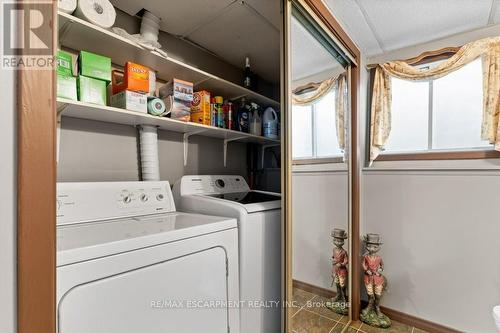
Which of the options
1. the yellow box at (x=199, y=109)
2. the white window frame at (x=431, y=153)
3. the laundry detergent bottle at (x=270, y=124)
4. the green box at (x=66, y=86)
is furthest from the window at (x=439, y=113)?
the green box at (x=66, y=86)

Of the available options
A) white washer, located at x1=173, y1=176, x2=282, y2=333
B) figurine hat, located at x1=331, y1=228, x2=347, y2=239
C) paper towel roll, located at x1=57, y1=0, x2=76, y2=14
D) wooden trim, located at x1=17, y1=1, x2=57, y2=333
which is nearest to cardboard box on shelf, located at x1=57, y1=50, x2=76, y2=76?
paper towel roll, located at x1=57, y1=0, x2=76, y2=14

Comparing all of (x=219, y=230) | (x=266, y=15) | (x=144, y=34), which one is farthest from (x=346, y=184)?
(x=144, y=34)

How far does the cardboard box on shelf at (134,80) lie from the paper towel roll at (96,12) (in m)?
0.21

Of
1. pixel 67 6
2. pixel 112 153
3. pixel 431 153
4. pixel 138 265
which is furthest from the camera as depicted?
pixel 431 153

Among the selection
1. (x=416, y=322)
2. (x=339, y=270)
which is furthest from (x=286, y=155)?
(x=416, y=322)

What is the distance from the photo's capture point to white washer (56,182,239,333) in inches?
30.7

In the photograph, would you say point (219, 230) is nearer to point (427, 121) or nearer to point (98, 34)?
point (98, 34)

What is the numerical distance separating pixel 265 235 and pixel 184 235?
567mm

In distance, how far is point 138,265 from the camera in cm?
90

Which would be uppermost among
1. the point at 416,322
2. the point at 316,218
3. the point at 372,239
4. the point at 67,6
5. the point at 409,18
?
the point at 409,18

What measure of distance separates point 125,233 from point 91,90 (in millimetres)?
783

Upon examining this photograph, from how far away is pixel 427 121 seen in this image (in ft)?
7.34

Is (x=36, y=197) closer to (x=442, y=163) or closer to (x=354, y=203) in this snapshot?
(x=354, y=203)

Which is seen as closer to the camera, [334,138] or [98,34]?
[98,34]
